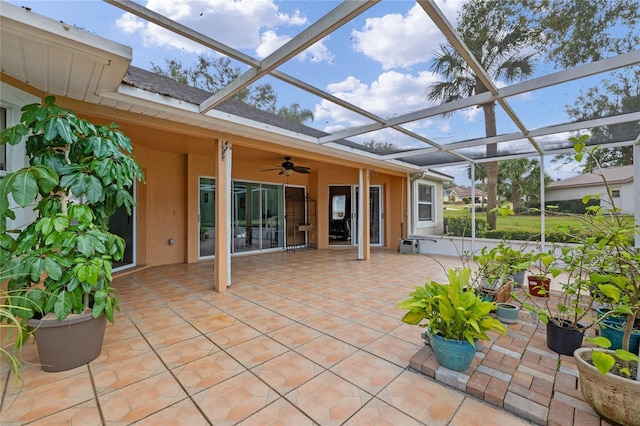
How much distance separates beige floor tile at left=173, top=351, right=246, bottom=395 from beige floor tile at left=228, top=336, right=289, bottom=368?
7 cm

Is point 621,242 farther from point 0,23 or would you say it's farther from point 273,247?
point 273,247

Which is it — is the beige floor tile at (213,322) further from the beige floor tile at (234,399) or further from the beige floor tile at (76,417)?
the beige floor tile at (76,417)

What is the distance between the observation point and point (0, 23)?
1.73 meters

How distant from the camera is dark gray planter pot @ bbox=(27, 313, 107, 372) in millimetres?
2061

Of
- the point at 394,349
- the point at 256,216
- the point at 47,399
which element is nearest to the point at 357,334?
the point at 394,349

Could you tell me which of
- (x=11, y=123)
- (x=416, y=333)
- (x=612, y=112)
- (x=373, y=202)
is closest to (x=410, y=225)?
(x=373, y=202)

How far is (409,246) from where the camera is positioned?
329 inches

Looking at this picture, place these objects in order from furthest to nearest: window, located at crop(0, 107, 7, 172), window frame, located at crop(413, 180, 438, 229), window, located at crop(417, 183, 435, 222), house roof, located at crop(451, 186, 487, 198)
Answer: window, located at crop(417, 183, 435, 222) → window frame, located at crop(413, 180, 438, 229) → house roof, located at crop(451, 186, 487, 198) → window, located at crop(0, 107, 7, 172)

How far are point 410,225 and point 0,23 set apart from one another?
9064 mm

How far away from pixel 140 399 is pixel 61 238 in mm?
1307

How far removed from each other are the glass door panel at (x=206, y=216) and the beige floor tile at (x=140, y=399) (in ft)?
16.8

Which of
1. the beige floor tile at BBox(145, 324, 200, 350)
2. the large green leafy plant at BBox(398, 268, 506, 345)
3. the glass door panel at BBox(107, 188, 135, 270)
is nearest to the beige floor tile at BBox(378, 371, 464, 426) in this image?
the large green leafy plant at BBox(398, 268, 506, 345)

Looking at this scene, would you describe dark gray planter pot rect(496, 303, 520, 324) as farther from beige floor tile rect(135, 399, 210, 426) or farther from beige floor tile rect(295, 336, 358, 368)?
beige floor tile rect(135, 399, 210, 426)

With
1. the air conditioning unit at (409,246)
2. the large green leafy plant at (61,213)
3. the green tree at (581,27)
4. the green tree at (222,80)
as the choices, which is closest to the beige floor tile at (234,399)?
Answer: the large green leafy plant at (61,213)
